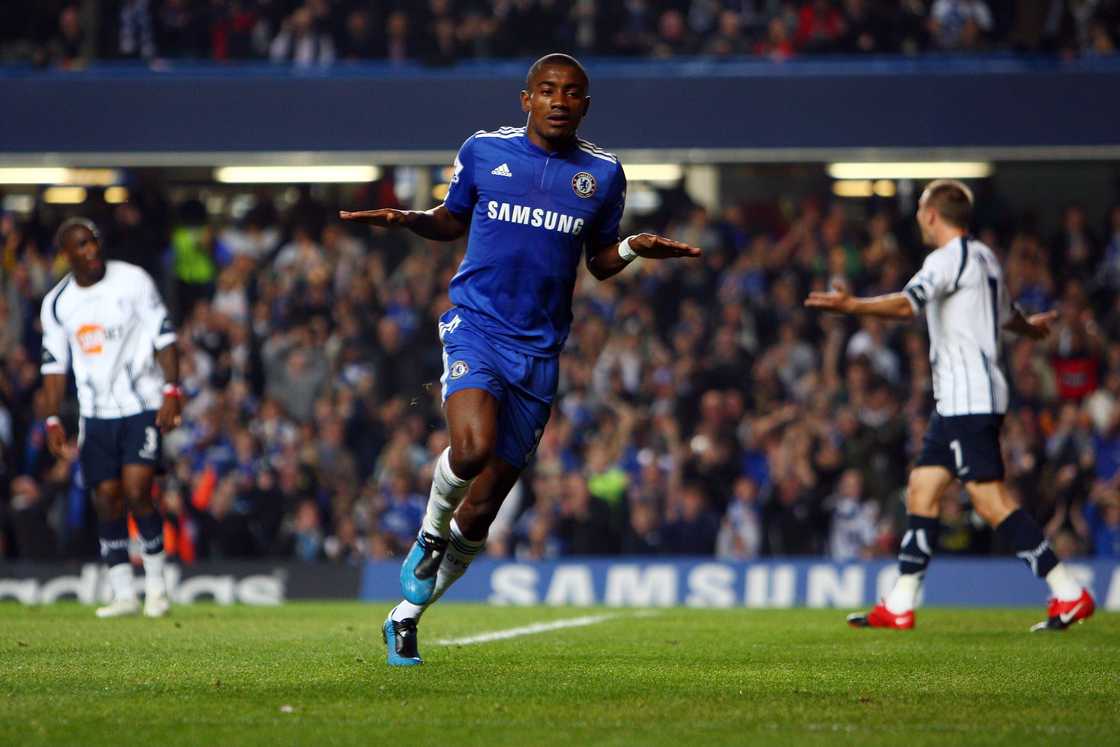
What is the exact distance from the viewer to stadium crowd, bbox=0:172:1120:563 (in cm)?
1800

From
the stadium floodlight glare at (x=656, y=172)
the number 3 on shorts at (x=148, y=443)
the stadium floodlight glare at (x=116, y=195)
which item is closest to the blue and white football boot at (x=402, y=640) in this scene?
the number 3 on shorts at (x=148, y=443)

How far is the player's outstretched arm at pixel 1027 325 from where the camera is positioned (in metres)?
10.2

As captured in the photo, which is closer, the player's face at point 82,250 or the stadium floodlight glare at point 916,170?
the player's face at point 82,250

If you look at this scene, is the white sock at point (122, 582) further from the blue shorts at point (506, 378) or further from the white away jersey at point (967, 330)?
the white away jersey at point (967, 330)

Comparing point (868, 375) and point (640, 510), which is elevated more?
point (868, 375)

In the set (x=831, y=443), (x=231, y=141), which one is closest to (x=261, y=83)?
(x=231, y=141)

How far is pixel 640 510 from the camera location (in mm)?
18016

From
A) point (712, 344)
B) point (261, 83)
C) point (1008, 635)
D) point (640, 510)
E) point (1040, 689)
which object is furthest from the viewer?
point (261, 83)

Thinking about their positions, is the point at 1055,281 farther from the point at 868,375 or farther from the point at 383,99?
the point at 383,99

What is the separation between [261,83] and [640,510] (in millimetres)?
8349

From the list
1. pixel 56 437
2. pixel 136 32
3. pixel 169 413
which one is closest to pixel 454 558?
pixel 169 413

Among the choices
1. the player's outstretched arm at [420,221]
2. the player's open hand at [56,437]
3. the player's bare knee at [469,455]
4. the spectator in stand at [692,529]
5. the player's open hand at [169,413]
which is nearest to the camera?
the player's bare knee at [469,455]

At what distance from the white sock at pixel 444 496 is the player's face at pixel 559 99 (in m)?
1.57

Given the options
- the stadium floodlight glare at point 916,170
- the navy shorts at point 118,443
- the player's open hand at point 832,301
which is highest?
the stadium floodlight glare at point 916,170
